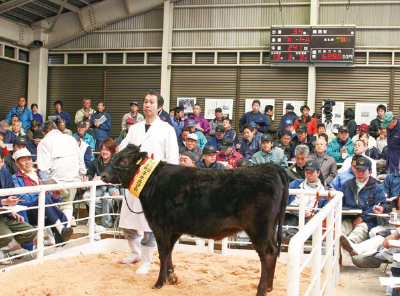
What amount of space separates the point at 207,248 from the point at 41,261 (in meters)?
2.16

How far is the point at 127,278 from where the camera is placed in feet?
16.9

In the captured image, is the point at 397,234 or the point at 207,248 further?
the point at 207,248

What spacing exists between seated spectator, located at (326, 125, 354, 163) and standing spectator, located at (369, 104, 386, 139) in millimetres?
2110

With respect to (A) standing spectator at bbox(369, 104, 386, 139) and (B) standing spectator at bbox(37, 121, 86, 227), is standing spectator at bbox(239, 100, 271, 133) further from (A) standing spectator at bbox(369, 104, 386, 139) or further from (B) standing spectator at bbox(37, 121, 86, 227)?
(B) standing spectator at bbox(37, 121, 86, 227)

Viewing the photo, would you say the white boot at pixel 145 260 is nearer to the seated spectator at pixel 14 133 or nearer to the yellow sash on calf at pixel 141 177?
the yellow sash on calf at pixel 141 177

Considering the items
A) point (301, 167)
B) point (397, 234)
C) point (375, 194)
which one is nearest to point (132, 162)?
point (397, 234)

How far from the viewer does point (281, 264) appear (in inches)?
240

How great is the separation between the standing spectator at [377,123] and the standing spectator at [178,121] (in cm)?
500

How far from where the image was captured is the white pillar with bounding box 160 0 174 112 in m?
16.1

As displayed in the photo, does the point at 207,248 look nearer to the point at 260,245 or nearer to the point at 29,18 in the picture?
the point at 260,245

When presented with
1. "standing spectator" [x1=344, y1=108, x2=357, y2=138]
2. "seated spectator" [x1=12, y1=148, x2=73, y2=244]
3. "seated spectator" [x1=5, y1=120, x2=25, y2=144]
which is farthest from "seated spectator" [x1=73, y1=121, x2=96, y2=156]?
"standing spectator" [x1=344, y1=108, x2=357, y2=138]

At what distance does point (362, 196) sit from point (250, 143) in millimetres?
4349

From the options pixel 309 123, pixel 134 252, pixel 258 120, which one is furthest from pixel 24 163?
pixel 309 123

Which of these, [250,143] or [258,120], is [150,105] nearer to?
[250,143]
